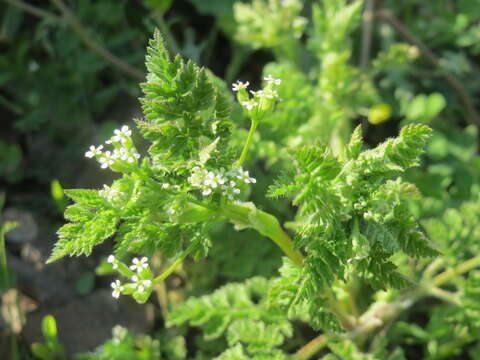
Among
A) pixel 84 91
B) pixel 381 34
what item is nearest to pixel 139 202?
pixel 84 91

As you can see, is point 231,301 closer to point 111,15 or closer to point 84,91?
point 84,91

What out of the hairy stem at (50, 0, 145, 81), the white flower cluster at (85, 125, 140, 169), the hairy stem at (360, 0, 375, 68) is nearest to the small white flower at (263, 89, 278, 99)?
the white flower cluster at (85, 125, 140, 169)

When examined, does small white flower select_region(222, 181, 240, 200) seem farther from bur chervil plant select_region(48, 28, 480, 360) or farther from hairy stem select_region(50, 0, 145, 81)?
hairy stem select_region(50, 0, 145, 81)

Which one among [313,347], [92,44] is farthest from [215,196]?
[92,44]

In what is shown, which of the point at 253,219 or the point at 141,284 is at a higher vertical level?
the point at 253,219

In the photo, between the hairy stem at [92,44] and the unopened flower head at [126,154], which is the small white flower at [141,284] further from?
the hairy stem at [92,44]

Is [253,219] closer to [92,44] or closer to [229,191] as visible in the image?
[229,191]
